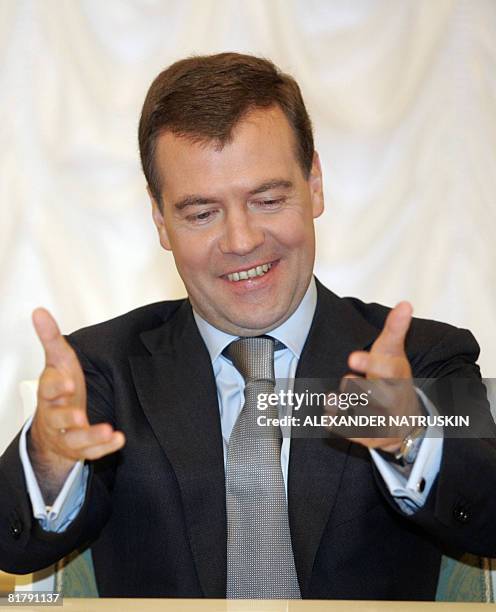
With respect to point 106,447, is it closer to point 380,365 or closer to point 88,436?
point 88,436

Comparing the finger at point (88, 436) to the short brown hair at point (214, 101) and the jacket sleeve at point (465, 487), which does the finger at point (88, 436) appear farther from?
the short brown hair at point (214, 101)

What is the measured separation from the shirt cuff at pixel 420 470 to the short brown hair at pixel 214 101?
521 millimetres

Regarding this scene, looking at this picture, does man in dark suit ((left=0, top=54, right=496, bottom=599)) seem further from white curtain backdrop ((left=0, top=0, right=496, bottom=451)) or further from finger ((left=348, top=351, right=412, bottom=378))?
white curtain backdrop ((left=0, top=0, right=496, bottom=451))

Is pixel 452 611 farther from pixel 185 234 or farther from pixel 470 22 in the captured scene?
pixel 470 22

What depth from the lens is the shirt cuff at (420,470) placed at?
1408mm

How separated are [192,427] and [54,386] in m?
0.37

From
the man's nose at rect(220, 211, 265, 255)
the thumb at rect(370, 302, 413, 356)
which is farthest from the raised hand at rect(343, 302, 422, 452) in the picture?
the man's nose at rect(220, 211, 265, 255)

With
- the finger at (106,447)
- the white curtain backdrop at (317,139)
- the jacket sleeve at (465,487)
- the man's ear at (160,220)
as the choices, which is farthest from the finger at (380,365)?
the white curtain backdrop at (317,139)

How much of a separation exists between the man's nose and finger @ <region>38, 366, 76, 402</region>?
40cm

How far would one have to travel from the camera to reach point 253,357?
1.72 metres

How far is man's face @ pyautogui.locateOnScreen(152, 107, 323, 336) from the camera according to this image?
65.6 inches

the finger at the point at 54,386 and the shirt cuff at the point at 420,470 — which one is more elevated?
the finger at the point at 54,386

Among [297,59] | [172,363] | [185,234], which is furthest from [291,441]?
[297,59]

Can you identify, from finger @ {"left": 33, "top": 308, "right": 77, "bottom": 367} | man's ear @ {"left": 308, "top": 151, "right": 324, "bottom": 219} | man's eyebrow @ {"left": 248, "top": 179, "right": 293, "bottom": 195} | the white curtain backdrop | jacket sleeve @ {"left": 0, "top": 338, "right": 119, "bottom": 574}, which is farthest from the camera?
the white curtain backdrop
